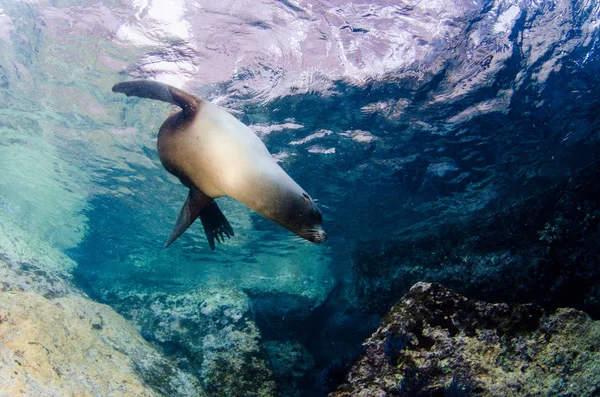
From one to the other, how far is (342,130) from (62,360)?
323 inches

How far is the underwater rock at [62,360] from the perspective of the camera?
2665 millimetres

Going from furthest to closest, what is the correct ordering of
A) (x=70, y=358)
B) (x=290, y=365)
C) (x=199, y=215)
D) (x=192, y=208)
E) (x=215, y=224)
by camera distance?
(x=290, y=365)
(x=70, y=358)
(x=215, y=224)
(x=199, y=215)
(x=192, y=208)

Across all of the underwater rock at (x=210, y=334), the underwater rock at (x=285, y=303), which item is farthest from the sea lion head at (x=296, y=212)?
the underwater rock at (x=285, y=303)

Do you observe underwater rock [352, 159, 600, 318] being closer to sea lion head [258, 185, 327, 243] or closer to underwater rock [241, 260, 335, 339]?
underwater rock [241, 260, 335, 339]

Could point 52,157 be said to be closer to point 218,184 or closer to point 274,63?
point 274,63

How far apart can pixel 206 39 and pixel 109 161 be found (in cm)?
888

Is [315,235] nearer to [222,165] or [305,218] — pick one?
[305,218]

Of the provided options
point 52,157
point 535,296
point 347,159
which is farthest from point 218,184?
point 52,157

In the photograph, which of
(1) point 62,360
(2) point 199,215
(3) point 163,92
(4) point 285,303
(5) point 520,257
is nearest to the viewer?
(3) point 163,92

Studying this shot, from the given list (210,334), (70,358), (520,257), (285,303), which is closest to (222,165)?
(70,358)

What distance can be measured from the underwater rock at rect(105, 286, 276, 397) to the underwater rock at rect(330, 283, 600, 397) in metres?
3.38

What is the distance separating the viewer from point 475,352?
10.1 ft

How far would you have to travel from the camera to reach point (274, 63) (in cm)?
755

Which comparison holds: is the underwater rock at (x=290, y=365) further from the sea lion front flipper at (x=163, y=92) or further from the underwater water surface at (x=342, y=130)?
the sea lion front flipper at (x=163, y=92)
